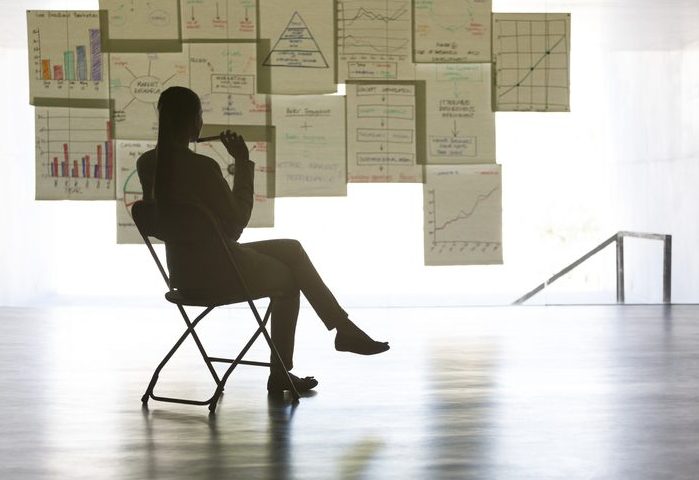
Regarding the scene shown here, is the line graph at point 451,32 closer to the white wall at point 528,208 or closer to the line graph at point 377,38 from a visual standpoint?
the line graph at point 377,38

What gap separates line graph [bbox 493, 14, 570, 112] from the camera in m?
6.80

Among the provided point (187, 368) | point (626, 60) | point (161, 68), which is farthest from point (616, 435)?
point (626, 60)

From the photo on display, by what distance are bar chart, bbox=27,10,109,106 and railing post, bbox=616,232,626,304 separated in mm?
3717

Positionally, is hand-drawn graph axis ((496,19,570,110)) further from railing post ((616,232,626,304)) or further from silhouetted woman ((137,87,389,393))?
silhouetted woman ((137,87,389,393))

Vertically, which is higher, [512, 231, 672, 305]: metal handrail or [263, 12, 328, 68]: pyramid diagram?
[263, 12, 328, 68]: pyramid diagram

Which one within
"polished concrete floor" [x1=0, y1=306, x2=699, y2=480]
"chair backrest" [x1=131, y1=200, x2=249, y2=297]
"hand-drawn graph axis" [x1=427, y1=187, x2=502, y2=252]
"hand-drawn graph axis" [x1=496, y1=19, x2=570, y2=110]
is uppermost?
"hand-drawn graph axis" [x1=496, y1=19, x2=570, y2=110]

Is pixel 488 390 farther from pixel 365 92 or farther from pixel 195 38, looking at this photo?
pixel 195 38

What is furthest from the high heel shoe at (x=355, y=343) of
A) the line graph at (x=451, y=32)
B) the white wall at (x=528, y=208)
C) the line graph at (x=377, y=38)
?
the white wall at (x=528, y=208)

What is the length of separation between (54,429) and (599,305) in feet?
16.9

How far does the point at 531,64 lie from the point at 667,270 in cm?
204

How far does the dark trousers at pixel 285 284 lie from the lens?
3719mm

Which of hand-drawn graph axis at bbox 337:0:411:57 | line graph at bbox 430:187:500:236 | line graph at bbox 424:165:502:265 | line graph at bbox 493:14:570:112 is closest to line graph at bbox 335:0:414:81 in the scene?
Answer: hand-drawn graph axis at bbox 337:0:411:57

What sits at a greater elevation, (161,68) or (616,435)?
(161,68)

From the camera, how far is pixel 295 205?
7406 millimetres
